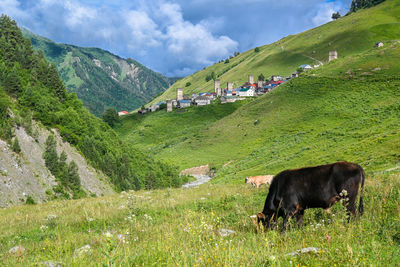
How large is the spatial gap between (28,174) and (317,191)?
38.6 meters

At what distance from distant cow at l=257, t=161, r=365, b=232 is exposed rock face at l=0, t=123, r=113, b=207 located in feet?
104

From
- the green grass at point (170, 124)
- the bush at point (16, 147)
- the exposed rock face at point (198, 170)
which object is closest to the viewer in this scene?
the bush at point (16, 147)

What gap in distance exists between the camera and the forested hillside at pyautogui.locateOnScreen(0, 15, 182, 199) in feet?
145

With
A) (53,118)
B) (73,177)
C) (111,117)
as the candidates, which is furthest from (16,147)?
(111,117)

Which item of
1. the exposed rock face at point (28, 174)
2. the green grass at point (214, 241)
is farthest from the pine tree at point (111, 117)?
the green grass at point (214, 241)

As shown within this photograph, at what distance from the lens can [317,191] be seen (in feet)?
30.9

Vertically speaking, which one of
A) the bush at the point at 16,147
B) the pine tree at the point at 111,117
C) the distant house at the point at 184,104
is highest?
the distant house at the point at 184,104

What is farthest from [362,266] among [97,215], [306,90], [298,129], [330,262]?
[306,90]

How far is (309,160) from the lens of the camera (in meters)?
44.8

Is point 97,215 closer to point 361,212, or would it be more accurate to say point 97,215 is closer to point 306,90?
point 361,212

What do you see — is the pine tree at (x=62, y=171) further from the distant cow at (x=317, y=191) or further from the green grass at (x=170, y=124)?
the green grass at (x=170, y=124)

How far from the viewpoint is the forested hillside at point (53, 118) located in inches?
1743

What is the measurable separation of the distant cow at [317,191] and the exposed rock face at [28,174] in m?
31.6

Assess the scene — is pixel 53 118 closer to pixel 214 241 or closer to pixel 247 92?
pixel 214 241
